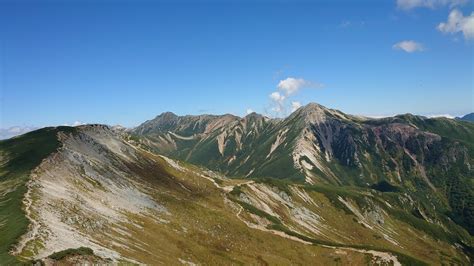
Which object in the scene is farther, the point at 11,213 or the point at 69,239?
the point at 11,213

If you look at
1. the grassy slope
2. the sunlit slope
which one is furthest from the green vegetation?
the grassy slope

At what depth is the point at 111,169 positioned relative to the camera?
653ft

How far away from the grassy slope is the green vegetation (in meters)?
7.70

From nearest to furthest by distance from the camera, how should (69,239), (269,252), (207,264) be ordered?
1. (69,239)
2. (207,264)
3. (269,252)

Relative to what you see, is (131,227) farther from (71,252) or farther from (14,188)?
(71,252)

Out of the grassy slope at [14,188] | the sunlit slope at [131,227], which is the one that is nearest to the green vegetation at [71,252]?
the sunlit slope at [131,227]

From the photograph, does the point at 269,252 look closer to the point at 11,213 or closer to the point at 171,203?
the point at 171,203

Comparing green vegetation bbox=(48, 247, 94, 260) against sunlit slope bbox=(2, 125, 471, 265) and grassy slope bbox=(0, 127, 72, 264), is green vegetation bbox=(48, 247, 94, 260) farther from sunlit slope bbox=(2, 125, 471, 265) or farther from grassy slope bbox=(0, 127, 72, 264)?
grassy slope bbox=(0, 127, 72, 264)

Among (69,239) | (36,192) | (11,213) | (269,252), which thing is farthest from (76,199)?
(269,252)

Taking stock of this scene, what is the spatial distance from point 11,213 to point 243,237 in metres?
102

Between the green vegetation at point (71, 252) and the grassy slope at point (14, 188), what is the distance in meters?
7.70

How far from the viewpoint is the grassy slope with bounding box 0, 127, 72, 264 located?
8294 centimetres

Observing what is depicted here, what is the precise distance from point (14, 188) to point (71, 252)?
62.5 meters

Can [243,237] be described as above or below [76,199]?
below
